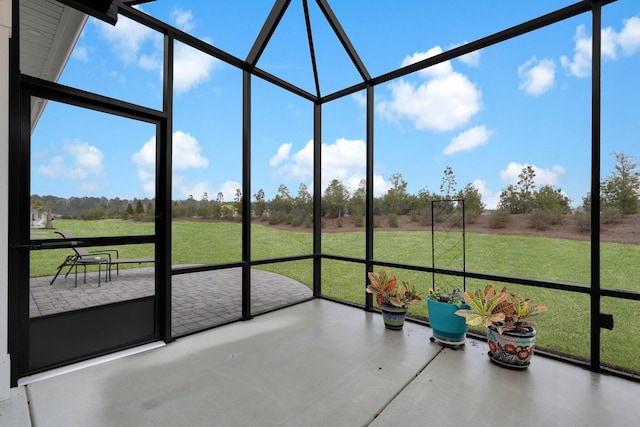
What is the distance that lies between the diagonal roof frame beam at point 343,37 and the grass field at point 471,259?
7.39ft

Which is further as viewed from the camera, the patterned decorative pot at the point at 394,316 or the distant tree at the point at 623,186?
the patterned decorative pot at the point at 394,316

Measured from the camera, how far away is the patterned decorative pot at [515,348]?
2381 mm

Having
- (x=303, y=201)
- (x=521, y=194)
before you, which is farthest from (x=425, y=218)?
(x=303, y=201)

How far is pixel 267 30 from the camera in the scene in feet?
11.2

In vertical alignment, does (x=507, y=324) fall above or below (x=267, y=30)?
below

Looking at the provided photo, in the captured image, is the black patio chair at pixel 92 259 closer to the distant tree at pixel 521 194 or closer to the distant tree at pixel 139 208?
the distant tree at pixel 139 208

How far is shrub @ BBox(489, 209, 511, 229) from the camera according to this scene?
11.6ft

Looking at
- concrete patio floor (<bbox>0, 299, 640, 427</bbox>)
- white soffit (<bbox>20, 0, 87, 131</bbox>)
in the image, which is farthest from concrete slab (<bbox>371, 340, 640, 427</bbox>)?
white soffit (<bbox>20, 0, 87, 131</bbox>)

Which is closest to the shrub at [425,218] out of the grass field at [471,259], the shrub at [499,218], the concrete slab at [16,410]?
the grass field at [471,259]

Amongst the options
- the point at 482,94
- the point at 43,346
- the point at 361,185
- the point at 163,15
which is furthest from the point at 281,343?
the point at 482,94

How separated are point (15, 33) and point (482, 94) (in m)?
4.88

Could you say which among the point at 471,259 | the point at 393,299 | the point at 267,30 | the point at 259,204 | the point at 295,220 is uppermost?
the point at 267,30

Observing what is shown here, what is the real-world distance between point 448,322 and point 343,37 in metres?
3.56

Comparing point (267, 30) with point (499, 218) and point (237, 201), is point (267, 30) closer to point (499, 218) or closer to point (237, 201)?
point (237, 201)
